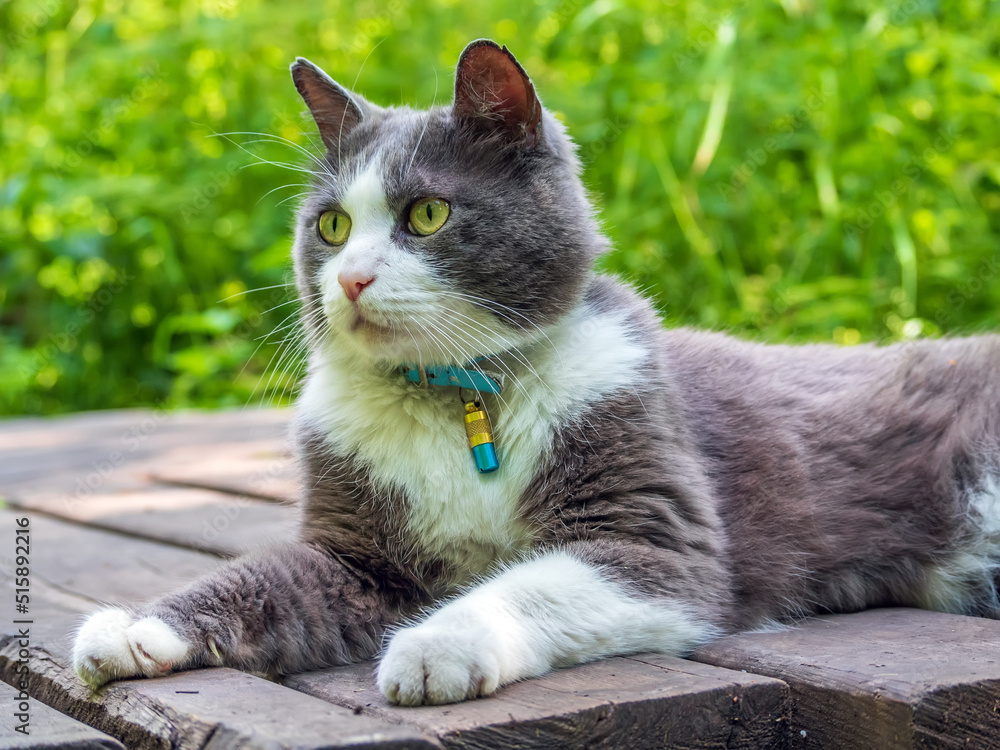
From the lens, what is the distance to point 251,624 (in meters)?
1.50

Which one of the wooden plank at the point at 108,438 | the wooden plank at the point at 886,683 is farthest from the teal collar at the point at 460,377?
the wooden plank at the point at 108,438

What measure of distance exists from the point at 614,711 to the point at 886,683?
13.7 inches

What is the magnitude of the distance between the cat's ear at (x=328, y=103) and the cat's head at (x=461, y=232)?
0.15 m

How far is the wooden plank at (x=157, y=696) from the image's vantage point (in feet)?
3.57

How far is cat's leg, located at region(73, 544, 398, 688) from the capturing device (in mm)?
1381

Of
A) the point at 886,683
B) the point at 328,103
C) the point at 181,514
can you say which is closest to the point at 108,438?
the point at 181,514

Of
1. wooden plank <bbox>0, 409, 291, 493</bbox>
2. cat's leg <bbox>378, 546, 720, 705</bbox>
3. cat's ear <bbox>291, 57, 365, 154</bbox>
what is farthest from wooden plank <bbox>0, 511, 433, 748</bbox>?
wooden plank <bbox>0, 409, 291, 493</bbox>

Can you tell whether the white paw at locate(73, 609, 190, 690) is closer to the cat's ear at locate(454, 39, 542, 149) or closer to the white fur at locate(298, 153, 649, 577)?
the white fur at locate(298, 153, 649, 577)

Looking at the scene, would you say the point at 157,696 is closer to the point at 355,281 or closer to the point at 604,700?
the point at 604,700

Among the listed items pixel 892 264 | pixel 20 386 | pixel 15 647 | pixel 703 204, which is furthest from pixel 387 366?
pixel 20 386

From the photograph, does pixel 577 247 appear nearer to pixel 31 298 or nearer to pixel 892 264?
pixel 892 264

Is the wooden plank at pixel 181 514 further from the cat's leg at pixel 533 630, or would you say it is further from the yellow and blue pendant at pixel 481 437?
the cat's leg at pixel 533 630

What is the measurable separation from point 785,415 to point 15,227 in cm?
447

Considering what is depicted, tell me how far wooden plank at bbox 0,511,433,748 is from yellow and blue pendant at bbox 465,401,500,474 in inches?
19.2
